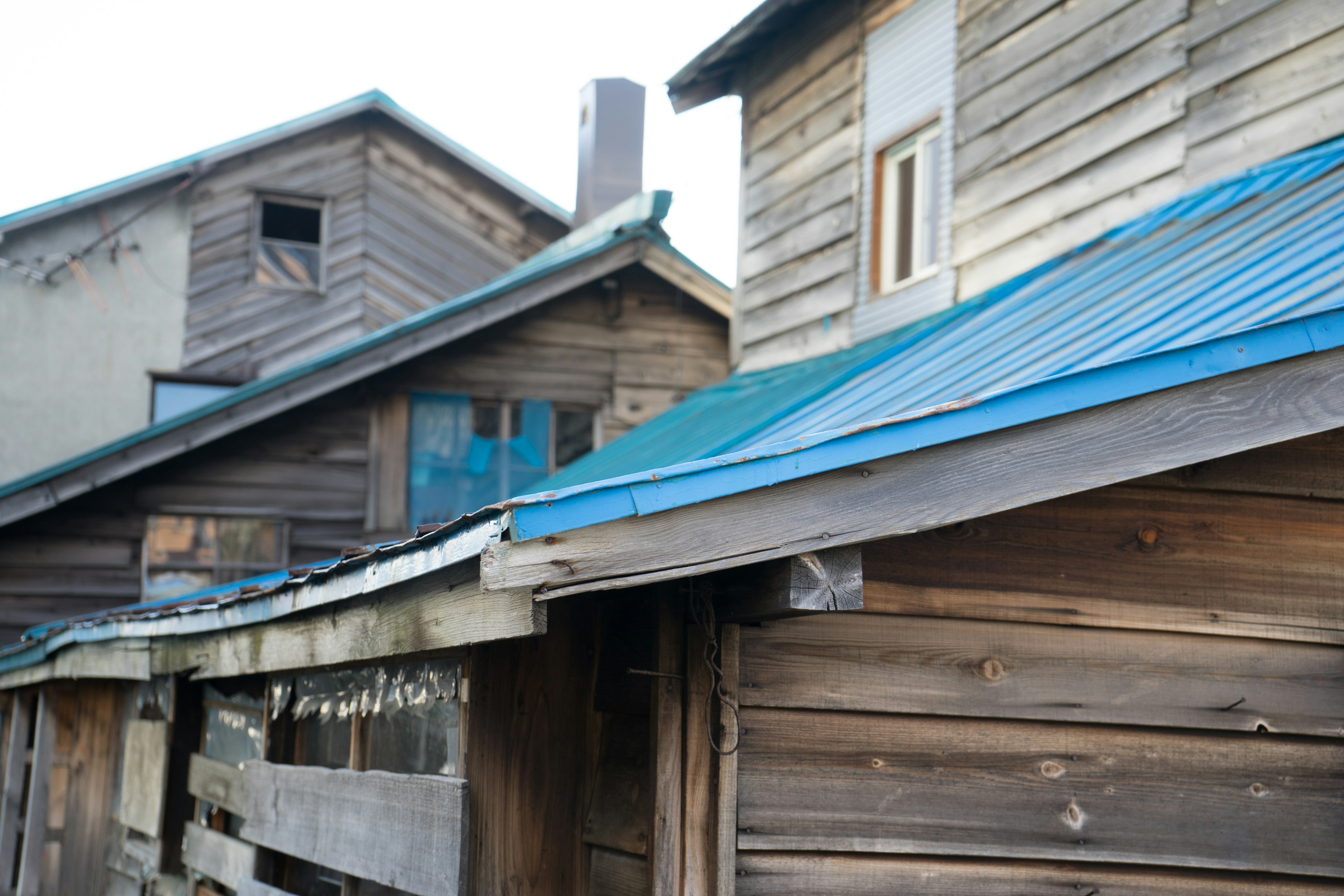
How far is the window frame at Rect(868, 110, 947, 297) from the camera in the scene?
27.0ft

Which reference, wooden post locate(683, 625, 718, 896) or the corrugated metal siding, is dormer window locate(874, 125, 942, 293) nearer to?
the corrugated metal siding

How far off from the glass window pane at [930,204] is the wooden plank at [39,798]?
6724 mm

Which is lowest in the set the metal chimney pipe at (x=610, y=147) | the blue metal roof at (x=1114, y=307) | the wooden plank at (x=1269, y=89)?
the blue metal roof at (x=1114, y=307)

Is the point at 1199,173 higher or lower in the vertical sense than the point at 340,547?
higher

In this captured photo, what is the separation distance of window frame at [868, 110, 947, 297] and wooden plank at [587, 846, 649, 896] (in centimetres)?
508

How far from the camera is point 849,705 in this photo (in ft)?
12.5

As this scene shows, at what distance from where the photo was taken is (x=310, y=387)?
11320mm

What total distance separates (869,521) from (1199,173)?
390 centimetres

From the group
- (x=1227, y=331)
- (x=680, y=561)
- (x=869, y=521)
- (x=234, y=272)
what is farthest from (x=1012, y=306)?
(x=234, y=272)

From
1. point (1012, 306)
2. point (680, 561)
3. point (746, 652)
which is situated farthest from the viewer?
point (1012, 306)

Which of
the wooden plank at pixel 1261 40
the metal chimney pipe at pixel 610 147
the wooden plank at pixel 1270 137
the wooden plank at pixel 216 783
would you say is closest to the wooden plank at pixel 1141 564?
the wooden plank at pixel 1270 137

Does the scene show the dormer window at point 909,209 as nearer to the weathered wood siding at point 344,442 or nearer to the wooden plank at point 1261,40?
the wooden plank at point 1261,40

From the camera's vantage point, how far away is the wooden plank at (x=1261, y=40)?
5.61 meters

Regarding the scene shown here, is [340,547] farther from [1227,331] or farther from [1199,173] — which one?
[1227,331]
